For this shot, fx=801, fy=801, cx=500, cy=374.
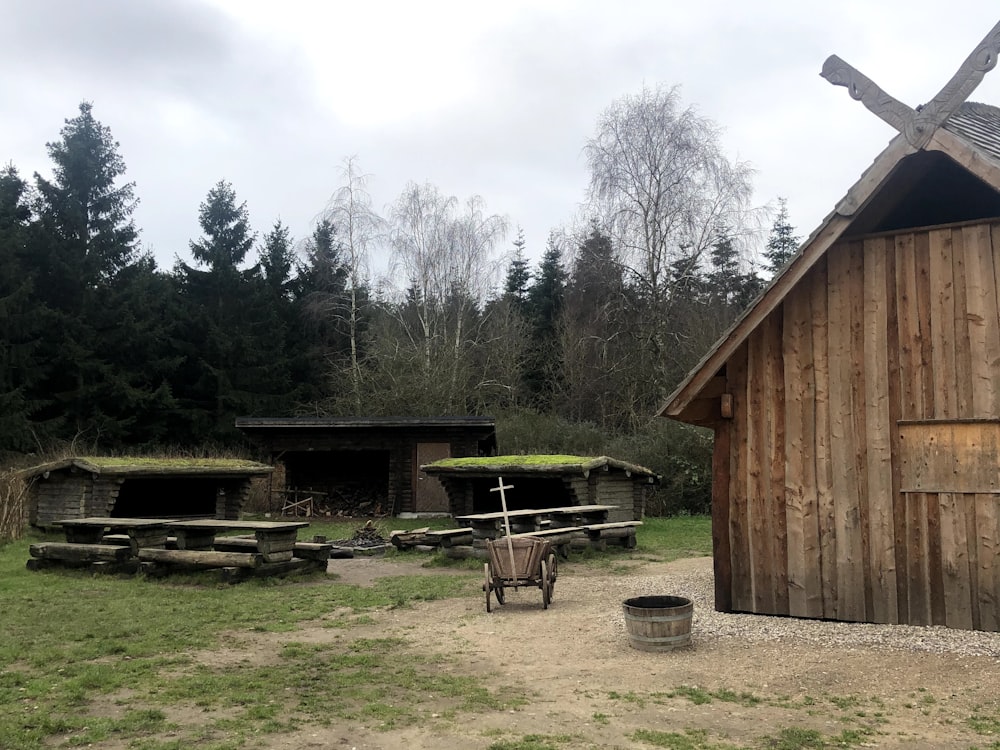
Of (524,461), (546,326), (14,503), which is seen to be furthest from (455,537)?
(546,326)

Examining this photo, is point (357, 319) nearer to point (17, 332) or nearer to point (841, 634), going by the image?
point (17, 332)

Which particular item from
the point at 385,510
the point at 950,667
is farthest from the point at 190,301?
the point at 950,667

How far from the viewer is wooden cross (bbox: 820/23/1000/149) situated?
6.69 meters

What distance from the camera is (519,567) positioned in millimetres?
9938

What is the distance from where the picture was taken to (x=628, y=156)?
26.8 meters

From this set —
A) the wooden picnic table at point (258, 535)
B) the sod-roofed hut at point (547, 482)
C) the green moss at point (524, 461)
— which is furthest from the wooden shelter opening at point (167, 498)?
the wooden picnic table at point (258, 535)

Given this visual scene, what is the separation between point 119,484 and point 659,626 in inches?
589

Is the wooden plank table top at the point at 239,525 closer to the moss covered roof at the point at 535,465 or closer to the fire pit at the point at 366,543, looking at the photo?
the fire pit at the point at 366,543

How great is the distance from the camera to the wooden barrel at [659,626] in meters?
7.19

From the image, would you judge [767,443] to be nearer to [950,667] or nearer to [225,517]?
[950,667]

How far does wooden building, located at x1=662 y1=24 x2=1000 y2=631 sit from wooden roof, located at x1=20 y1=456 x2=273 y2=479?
13910 millimetres

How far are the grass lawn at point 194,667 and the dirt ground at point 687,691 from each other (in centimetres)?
33

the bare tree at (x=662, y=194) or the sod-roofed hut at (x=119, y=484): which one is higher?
the bare tree at (x=662, y=194)

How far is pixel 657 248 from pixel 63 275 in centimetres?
2206
